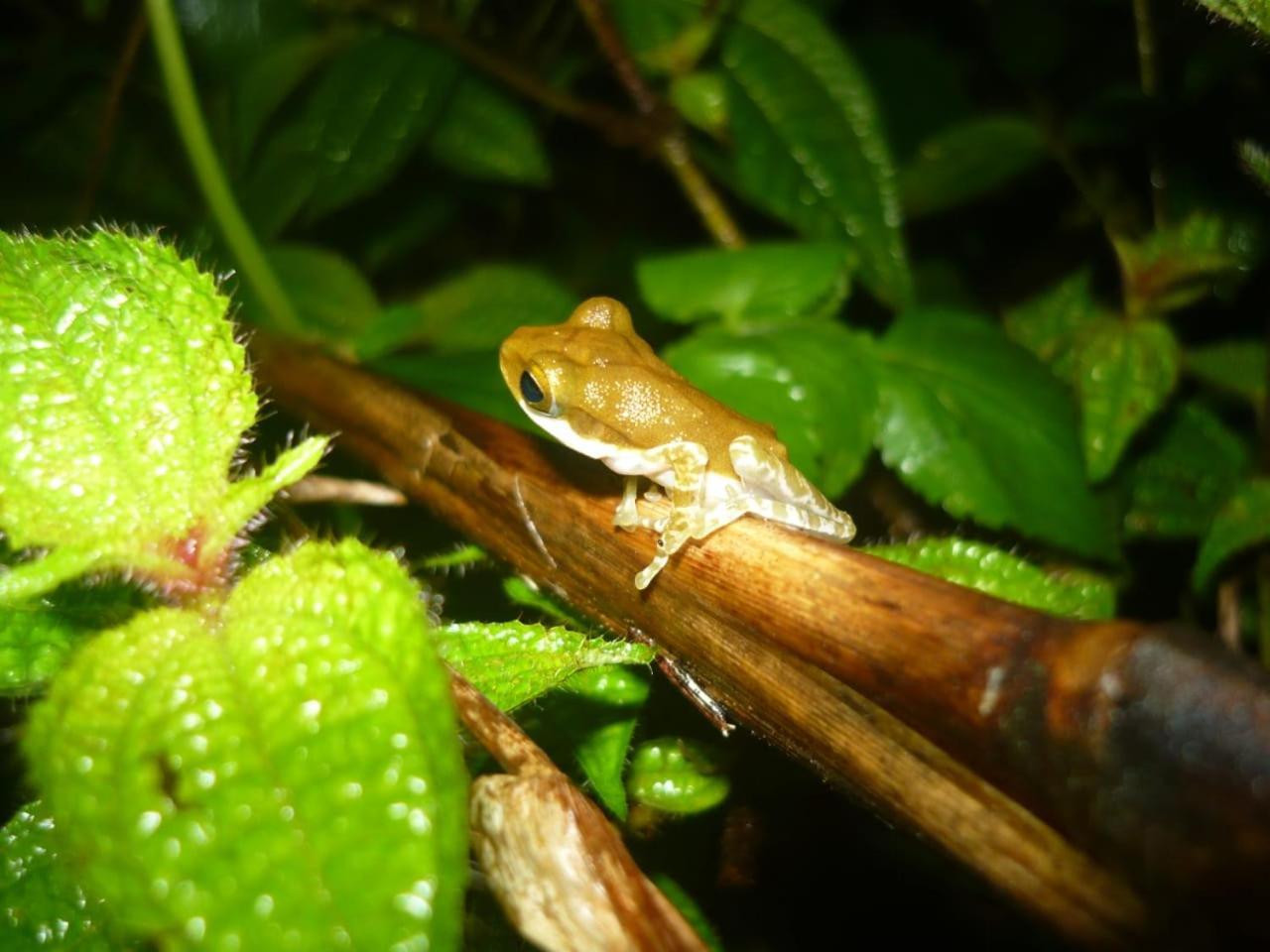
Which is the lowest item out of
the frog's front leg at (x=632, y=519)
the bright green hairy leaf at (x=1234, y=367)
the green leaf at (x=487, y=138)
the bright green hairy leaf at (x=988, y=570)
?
the frog's front leg at (x=632, y=519)

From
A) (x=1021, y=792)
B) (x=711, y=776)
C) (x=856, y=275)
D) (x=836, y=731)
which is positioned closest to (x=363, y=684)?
A: (x=836, y=731)

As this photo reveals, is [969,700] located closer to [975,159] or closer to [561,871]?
[561,871]

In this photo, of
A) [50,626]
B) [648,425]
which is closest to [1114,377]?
[648,425]

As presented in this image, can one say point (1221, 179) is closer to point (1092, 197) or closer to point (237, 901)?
Answer: point (1092, 197)

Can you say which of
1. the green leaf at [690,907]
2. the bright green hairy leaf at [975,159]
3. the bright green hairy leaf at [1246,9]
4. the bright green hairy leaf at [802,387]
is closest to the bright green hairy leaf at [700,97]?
the bright green hairy leaf at [975,159]

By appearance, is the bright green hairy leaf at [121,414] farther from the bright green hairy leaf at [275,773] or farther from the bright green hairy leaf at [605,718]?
the bright green hairy leaf at [605,718]

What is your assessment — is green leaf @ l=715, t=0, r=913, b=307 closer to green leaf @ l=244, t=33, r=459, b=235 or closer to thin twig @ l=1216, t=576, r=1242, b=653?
green leaf @ l=244, t=33, r=459, b=235

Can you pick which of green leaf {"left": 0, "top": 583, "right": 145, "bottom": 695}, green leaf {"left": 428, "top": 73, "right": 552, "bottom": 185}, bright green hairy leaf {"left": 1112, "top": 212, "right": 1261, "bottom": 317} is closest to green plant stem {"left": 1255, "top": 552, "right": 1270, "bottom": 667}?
bright green hairy leaf {"left": 1112, "top": 212, "right": 1261, "bottom": 317}
